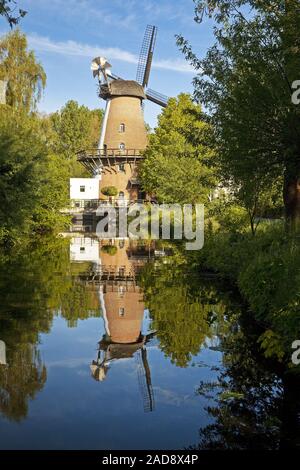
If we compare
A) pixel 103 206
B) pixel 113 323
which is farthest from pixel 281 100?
pixel 103 206

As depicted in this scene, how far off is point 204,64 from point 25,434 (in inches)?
403

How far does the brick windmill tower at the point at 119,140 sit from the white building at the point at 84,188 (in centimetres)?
76

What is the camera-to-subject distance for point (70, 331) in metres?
8.79

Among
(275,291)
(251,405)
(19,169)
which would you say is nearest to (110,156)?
(19,169)

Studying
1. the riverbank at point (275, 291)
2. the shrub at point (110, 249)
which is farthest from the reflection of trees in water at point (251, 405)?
the shrub at point (110, 249)

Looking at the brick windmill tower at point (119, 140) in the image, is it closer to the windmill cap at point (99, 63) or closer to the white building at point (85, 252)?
the windmill cap at point (99, 63)

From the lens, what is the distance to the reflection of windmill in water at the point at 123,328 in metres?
6.71

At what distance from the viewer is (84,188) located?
1982 inches

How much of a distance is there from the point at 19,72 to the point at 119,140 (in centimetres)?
2266

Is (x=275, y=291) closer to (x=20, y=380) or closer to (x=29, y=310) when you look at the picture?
(x=20, y=380)

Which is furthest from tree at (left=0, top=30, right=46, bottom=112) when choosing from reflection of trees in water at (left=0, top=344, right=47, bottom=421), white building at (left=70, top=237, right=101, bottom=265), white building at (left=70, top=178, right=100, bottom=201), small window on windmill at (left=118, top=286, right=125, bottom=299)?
white building at (left=70, top=178, right=100, bottom=201)

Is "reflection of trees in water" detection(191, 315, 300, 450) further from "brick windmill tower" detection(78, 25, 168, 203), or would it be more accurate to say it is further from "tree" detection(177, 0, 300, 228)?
"brick windmill tower" detection(78, 25, 168, 203)
